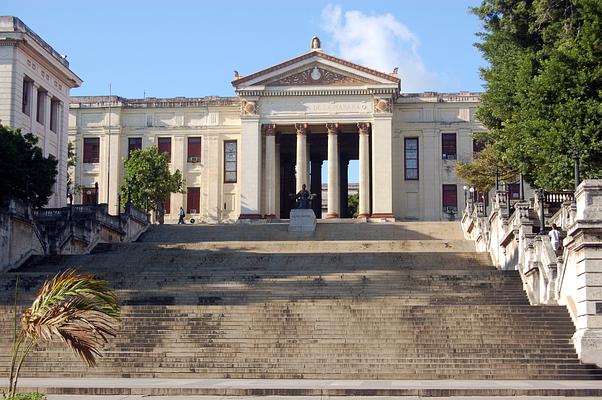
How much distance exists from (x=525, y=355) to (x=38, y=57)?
40.8 m

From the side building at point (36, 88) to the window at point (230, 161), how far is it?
13.1m

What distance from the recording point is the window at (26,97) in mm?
54344

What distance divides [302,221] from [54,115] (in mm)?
19618

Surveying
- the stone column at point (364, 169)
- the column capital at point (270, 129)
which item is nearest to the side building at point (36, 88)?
the column capital at point (270, 129)

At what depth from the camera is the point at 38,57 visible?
55438 mm

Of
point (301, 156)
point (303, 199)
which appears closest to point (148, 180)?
point (301, 156)

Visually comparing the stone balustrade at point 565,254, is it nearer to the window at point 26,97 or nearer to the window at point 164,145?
the window at point 26,97

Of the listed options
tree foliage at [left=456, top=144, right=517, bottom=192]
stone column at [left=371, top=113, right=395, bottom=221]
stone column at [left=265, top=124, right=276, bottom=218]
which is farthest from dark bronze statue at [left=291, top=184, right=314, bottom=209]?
stone column at [left=265, top=124, right=276, bottom=218]

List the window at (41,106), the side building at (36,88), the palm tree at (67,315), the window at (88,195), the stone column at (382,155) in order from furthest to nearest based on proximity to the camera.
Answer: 1. the window at (88,195)
2. the stone column at (382,155)
3. the window at (41,106)
4. the side building at (36,88)
5. the palm tree at (67,315)

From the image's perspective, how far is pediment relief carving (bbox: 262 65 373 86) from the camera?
217 ft

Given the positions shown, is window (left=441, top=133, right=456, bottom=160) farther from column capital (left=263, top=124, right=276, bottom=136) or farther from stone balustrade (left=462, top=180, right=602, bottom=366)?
stone balustrade (left=462, top=180, right=602, bottom=366)

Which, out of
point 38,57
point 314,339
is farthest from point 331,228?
point 314,339

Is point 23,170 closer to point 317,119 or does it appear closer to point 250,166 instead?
point 250,166

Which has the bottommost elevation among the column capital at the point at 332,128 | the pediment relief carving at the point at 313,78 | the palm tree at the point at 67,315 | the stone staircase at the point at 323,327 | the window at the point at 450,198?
the stone staircase at the point at 323,327
